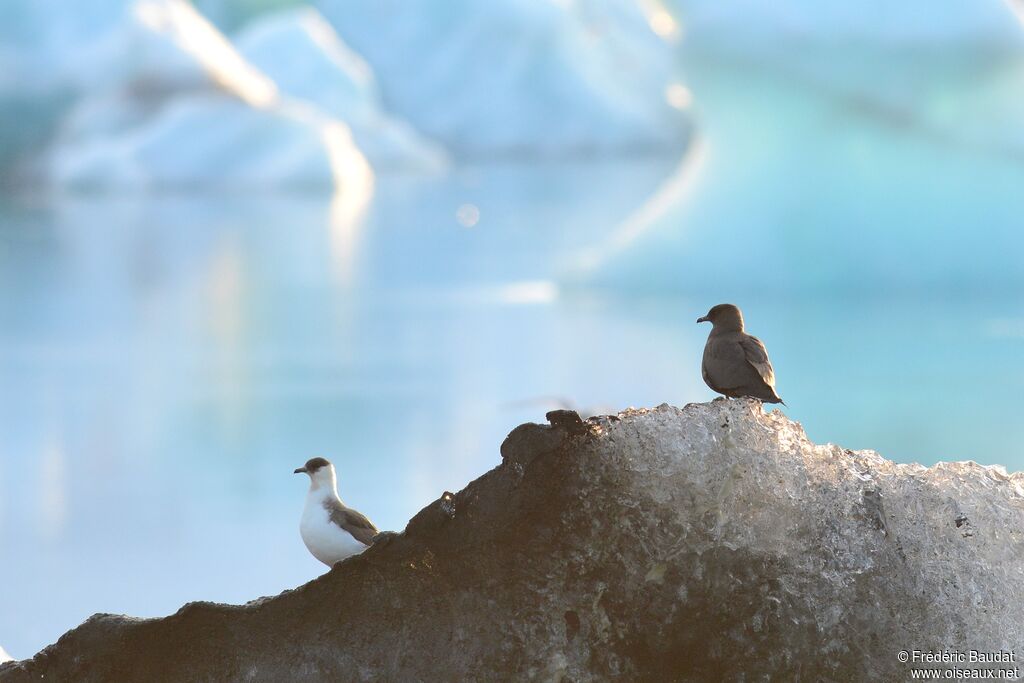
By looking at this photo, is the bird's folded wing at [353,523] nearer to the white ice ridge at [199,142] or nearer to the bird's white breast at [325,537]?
the bird's white breast at [325,537]

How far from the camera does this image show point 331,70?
20.1 meters

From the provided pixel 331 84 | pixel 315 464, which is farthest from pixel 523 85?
pixel 315 464

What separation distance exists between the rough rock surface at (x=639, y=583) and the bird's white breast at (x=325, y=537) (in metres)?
0.36

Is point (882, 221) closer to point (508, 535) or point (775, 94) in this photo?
point (775, 94)

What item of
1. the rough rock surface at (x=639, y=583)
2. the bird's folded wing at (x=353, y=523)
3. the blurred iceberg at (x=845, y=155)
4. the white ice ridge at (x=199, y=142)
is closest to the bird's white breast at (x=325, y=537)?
the bird's folded wing at (x=353, y=523)

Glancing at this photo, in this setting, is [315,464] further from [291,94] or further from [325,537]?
[291,94]

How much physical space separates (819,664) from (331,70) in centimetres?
1895

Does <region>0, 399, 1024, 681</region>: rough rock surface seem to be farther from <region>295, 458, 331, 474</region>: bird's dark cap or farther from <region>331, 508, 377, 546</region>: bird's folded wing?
<region>295, 458, 331, 474</region>: bird's dark cap

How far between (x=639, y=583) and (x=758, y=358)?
49cm

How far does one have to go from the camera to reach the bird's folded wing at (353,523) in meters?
2.30

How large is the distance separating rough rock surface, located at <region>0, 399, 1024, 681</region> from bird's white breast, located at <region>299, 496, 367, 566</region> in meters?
0.36

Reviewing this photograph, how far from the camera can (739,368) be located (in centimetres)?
220

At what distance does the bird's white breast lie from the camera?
2283mm

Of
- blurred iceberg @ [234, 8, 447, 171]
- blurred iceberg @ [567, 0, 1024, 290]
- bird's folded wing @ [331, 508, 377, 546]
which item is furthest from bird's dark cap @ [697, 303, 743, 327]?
blurred iceberg @ [234, 8, 447, 171]
